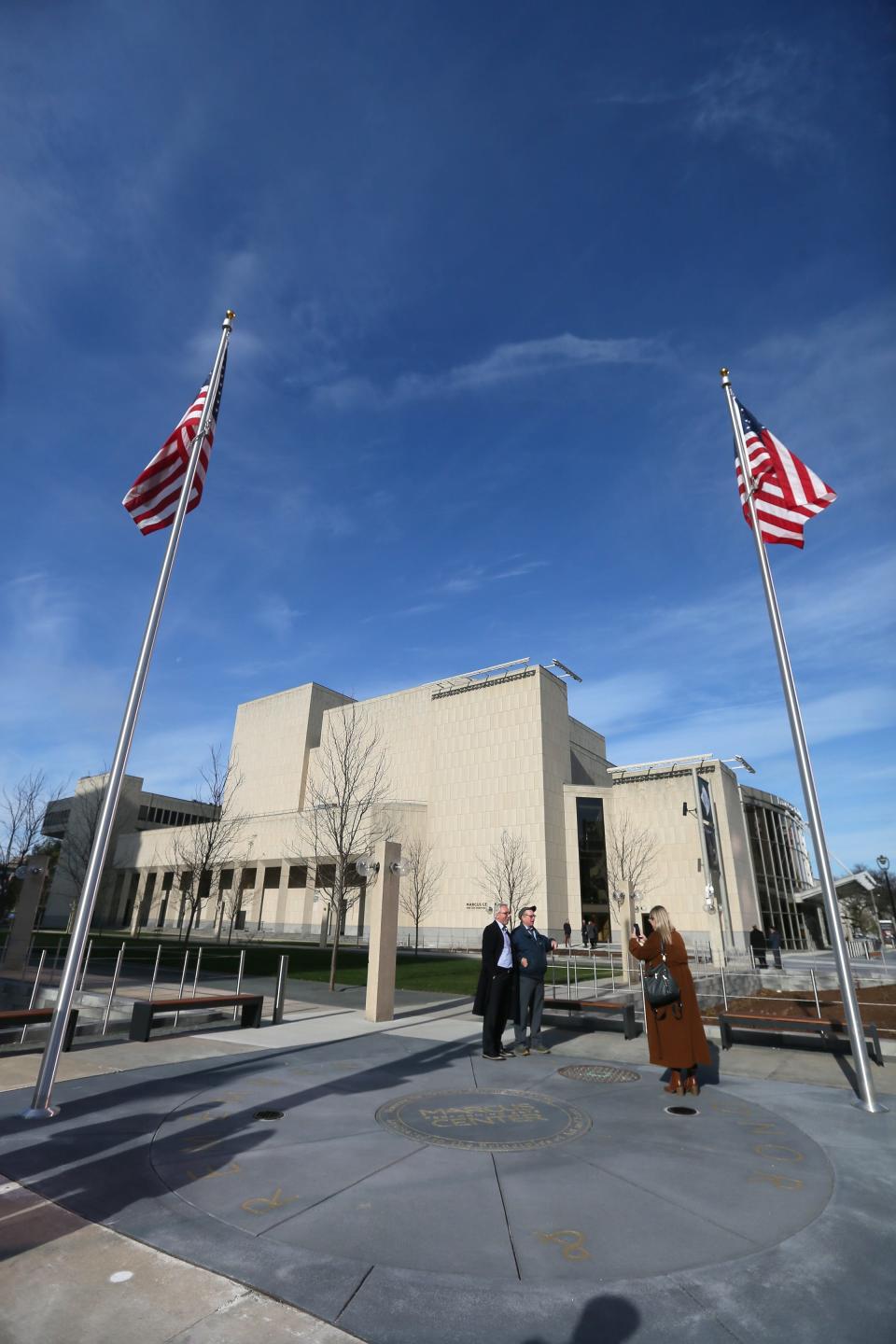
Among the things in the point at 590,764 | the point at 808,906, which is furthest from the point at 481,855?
the point at 808,906

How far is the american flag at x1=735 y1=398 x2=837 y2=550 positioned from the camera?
31.0 ft

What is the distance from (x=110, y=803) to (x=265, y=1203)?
4.60m

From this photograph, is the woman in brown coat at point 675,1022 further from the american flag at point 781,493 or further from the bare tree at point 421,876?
the bare tree at point 421,876

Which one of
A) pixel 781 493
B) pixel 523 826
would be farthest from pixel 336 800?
pixel 781 493

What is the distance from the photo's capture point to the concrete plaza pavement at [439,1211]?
3.14 m

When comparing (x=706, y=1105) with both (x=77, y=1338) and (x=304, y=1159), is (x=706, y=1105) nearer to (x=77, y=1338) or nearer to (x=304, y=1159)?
(x=304, y=1159)

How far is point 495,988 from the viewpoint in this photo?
905cm

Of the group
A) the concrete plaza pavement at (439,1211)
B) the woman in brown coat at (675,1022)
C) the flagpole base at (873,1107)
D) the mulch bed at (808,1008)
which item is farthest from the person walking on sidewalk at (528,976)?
the mulch bed at (808,1008)

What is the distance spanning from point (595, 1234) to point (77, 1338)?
2.74m

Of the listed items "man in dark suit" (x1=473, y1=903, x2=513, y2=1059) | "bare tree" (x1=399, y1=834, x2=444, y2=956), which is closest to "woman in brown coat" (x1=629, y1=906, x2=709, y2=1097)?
"man in dark suit" (x1=473, y1=903, x2=513, y2=1059)

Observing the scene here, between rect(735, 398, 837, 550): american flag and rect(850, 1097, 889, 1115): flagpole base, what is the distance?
22.2ft

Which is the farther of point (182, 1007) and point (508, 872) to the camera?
point (508, 872)

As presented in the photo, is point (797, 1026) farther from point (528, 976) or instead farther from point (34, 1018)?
point (34, 1018)

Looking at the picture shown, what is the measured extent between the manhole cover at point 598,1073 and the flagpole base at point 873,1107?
2304 mm
